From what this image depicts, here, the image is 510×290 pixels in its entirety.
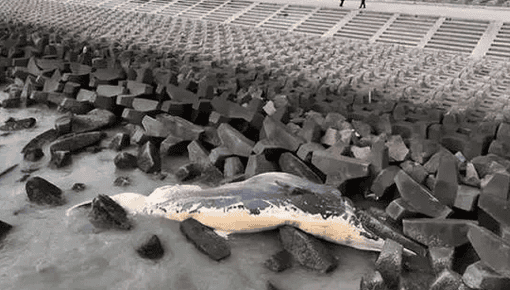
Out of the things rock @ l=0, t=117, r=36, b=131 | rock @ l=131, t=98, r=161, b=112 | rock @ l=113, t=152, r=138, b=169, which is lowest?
rock @ l=0, t=117, r=36, b=131

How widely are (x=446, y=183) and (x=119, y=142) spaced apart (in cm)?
177

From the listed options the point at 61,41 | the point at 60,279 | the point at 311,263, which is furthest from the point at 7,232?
the point at 61,41

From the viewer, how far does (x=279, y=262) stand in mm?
1664

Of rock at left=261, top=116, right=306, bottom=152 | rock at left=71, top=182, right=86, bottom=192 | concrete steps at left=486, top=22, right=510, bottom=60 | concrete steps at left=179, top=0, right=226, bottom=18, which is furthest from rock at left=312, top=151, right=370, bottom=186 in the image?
concrete steps at left=179, top=0, right=226, bottom=18

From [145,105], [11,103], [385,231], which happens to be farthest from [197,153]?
[11,103]

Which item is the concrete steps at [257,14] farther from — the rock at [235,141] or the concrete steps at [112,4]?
the rock at [235,141]

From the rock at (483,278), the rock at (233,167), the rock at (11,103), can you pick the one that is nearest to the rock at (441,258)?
the rock at (483,278)

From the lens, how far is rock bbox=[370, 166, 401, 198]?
6.30 ft

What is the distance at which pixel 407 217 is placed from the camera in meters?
1.78

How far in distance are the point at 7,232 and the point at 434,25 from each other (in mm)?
5061

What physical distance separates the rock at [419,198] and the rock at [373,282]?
1.25 ft

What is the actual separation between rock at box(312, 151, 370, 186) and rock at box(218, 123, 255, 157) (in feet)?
1.20

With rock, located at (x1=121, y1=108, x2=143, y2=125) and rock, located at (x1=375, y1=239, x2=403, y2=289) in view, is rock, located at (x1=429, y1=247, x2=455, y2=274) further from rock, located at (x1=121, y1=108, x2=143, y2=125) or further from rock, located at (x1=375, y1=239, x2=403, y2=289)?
rock, located at (x1=121, y1=108, x2=143, y2=125)

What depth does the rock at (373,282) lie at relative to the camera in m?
1.48
